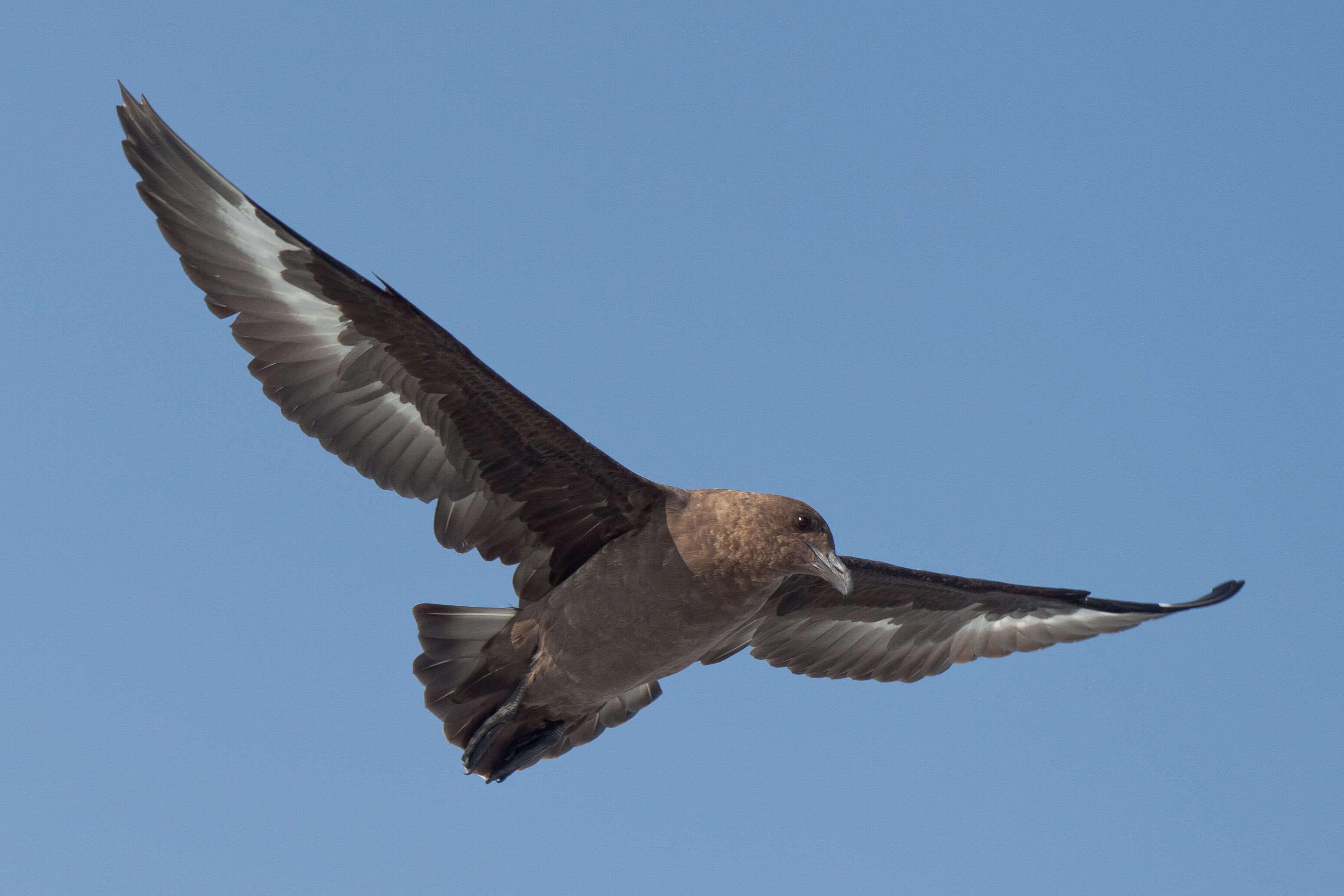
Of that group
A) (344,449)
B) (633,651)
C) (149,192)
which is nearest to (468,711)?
(633,651)

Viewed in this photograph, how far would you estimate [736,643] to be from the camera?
7090 mm

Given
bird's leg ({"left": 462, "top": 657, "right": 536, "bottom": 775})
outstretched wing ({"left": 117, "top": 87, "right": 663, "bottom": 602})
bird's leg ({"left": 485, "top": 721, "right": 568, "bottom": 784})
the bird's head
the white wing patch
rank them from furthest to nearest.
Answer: the white wing patch, bird's leg ({"left": 485, "top": 721, "right": 568, "bottom": 784}), bird's leg ({"left": 462, "top": 657, "right": 536, "bottom": 775}), the bird's head, outstretched wing ({"left": 117, "top": 87, "right": 663, "bottom": 602})

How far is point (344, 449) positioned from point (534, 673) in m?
1.38

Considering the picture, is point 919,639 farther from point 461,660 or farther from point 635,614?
point 461,660

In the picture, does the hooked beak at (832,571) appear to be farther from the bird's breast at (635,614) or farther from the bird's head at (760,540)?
the bird's breast at (635,614)

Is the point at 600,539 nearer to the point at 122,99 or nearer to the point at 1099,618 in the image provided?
the point at 122,99

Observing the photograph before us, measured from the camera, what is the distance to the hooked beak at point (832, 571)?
6.01 meters

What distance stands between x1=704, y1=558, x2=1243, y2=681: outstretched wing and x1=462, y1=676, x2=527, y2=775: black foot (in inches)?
54.3

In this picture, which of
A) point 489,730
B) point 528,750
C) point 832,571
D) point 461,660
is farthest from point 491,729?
point 832,571

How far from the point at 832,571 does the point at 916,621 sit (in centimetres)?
207

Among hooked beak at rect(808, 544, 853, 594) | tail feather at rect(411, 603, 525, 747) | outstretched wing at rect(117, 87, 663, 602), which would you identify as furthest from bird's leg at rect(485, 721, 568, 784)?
hooked beak at rect(808, 544, 853, 594)

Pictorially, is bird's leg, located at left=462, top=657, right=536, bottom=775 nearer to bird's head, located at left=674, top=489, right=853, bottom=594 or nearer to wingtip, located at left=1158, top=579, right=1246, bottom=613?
bird's head, located at left=674, top=489, right=853, bottom=594

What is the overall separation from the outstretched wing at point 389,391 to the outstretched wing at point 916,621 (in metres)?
1.49

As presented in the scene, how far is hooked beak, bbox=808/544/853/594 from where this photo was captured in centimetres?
601
